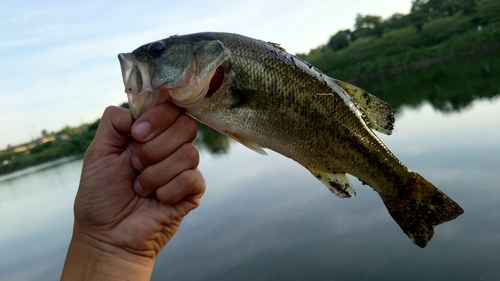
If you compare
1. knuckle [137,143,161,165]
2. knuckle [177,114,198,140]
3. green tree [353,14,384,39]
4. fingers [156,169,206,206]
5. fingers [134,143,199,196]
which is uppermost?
knuckle [177,114,198,140]

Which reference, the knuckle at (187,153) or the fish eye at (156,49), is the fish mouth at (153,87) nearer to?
the fish eye at (156,49)

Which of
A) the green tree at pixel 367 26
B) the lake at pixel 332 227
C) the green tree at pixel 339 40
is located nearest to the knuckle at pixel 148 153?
the lake at pixel 332 227

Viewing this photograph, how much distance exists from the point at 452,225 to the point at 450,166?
111 inches

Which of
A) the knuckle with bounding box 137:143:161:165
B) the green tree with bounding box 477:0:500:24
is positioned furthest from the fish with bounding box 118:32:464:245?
the green tree with bounding box 477:0:500:24

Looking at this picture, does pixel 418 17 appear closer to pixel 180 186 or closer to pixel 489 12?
pixel 489 12

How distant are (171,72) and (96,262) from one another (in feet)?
5.01

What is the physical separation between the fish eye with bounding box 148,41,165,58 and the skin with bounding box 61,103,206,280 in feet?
1.39

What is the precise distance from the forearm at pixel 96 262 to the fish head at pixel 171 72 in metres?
1.09

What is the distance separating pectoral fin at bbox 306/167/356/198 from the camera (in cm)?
276

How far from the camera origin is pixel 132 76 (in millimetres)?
2359

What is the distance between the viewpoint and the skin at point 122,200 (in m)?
2.54

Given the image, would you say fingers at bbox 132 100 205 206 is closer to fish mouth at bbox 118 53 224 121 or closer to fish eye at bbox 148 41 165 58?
fish mouth at bbox 118 53 224 121

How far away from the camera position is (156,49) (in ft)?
8.00

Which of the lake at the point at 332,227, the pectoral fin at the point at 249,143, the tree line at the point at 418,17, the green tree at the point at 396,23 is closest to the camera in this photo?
the pectoral fin at the point at 249,143
